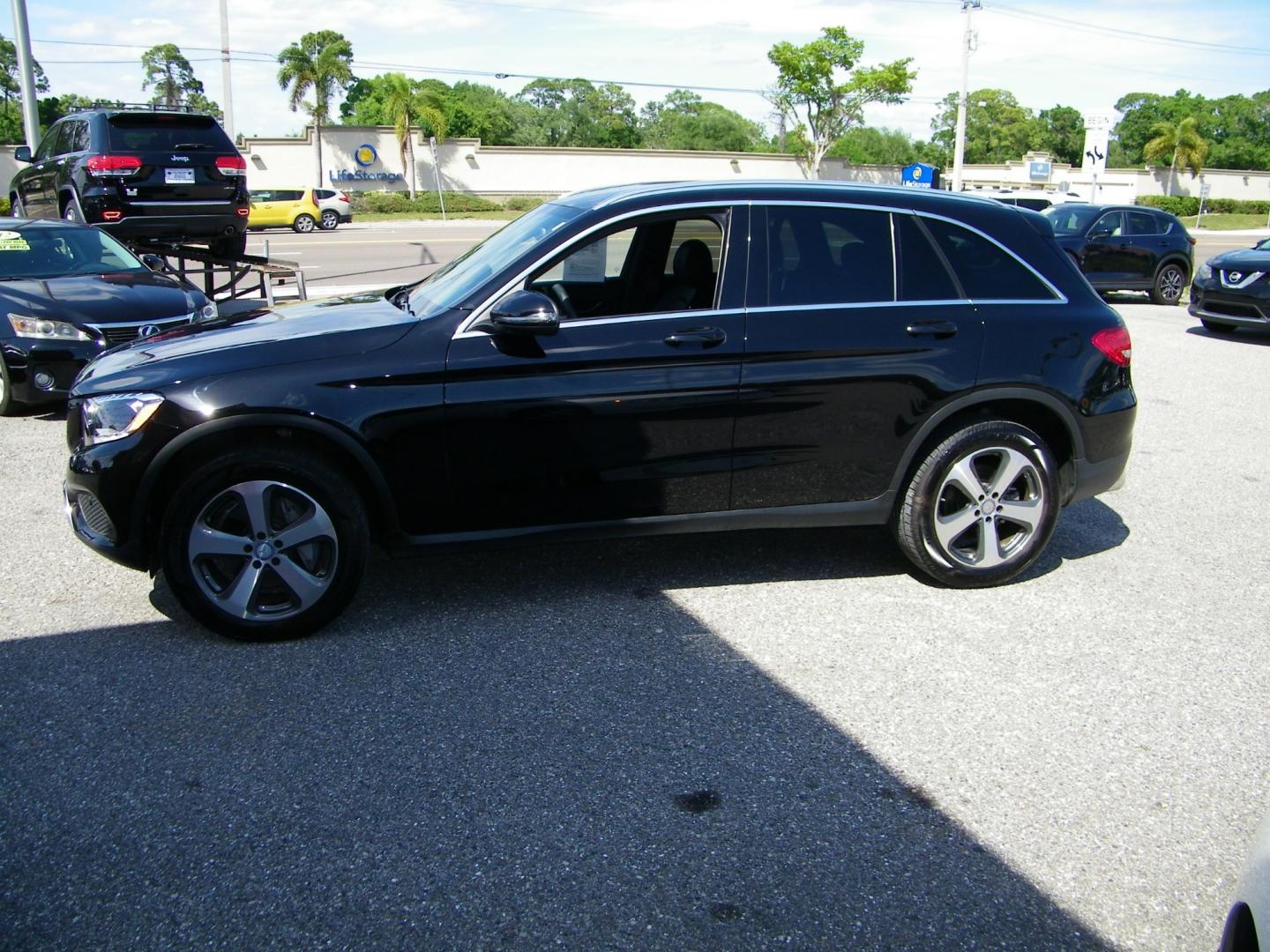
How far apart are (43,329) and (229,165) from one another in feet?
17.2

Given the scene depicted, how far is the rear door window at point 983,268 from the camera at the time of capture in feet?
16.0

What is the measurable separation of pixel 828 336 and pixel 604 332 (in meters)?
0.98

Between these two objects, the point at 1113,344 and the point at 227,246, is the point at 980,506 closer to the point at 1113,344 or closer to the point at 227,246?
the point at 1113,344

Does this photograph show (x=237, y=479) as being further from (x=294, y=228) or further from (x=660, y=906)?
(x=294, y=228)

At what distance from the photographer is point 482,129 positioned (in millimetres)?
77750

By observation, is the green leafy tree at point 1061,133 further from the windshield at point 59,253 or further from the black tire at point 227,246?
the windshield at point 59,253

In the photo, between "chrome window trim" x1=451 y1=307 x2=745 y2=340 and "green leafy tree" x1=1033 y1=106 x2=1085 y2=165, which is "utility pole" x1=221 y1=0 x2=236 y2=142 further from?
"green leafy tree" x1=1033 y1=106 x2=1085 y2=165


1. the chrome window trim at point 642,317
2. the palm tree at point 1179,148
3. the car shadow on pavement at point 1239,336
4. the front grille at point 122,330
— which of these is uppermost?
the palm tree at point 1179,148

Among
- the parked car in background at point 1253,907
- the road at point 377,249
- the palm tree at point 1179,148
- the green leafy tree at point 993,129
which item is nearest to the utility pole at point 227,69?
the road at point 377,249

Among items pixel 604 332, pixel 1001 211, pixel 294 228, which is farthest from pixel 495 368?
pixel 294 228

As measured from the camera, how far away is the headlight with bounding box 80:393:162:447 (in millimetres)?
4090

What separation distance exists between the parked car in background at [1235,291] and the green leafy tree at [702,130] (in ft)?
298

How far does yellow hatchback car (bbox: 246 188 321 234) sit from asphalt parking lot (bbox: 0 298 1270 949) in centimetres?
3391

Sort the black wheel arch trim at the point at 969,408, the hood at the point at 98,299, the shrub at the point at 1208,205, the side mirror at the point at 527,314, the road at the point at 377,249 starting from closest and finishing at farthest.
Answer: the side mirror at the point at 527,314 → the black wheel arch trim at the point at 969,408 → the hood at the point at 98,299 → the road at the point at 377,249 → the shrub at the point at 1208,205
